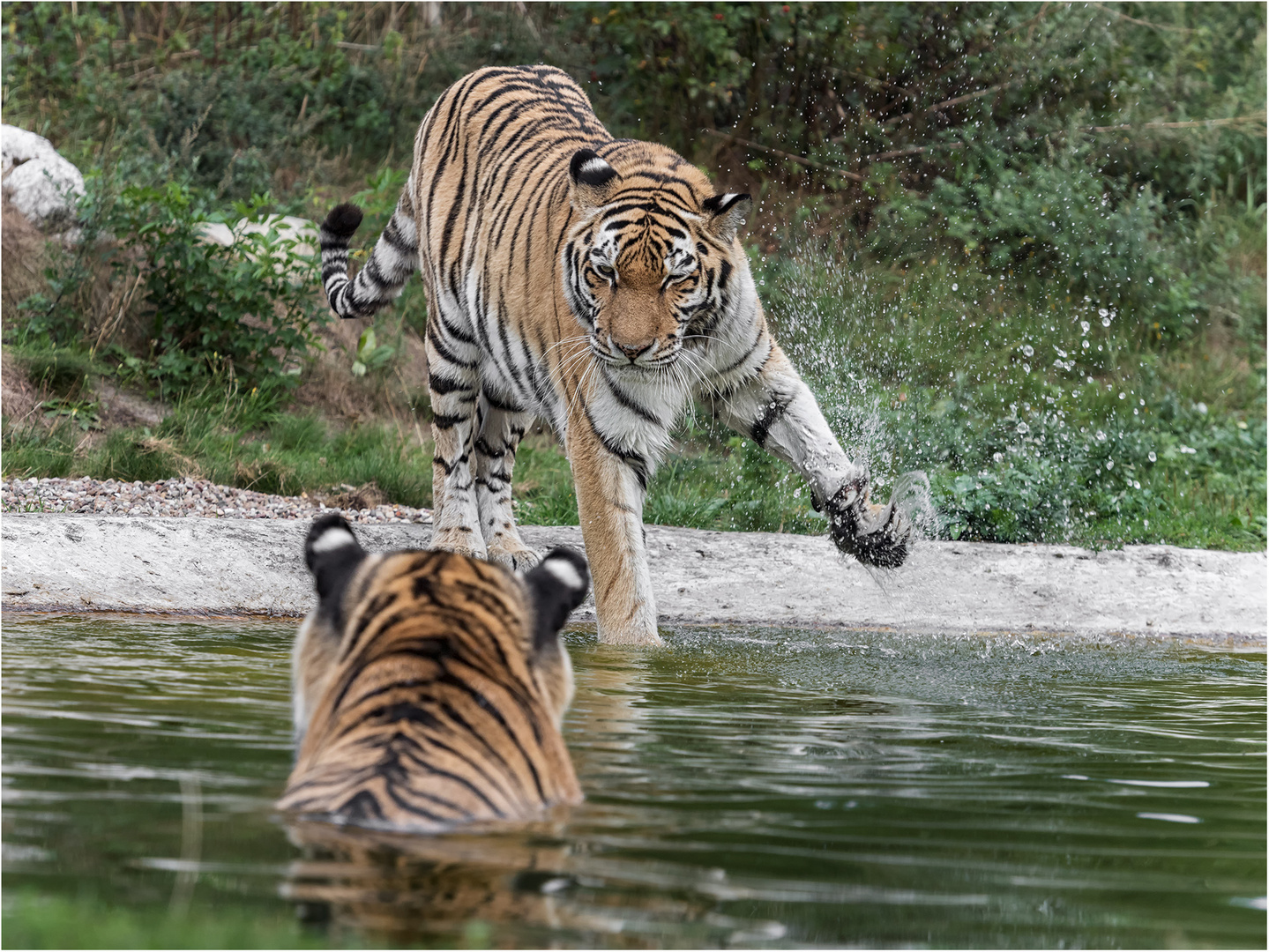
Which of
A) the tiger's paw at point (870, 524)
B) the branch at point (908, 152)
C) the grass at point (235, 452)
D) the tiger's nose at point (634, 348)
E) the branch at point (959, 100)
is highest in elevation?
the branch at point (959, 100)

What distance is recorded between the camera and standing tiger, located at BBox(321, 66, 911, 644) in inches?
192

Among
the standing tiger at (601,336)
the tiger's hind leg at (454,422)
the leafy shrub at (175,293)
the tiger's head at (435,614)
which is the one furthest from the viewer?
the leafy shrub at (175,293)

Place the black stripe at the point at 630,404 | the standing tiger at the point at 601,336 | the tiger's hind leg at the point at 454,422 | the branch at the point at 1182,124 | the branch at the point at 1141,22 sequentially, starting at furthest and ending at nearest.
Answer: the branch at the point at 1141,22 → the branch at the point at 1182,124 → the tiger's hind leg at the point at 454,422 → the black stripe at the point at 630,404 → the standing tiger at the point at 601,336

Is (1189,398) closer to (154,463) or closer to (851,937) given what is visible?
(154,463)

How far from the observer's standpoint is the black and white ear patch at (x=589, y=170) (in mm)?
5043

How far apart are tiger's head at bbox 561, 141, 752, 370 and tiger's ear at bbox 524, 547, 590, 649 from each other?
2.10 m

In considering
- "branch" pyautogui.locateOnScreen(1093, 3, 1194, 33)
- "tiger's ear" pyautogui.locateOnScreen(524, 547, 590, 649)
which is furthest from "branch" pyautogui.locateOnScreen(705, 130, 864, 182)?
"tiger's ear" pyautogui.locateOnScreen(524, 547, 590, 649)

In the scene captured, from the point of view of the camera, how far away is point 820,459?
17.1ft

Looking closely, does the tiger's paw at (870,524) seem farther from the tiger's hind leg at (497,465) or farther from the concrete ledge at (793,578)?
the tiger's hind leg at (497,465)

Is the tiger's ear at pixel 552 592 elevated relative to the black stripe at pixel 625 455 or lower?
elevated

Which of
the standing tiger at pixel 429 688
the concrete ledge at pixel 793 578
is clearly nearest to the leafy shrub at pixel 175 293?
the concrete ledge at pixel 793 578

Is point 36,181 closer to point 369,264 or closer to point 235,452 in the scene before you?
point 235,452

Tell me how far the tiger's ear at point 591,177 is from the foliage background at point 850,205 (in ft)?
7.44

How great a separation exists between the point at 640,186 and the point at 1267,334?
23.7ft
